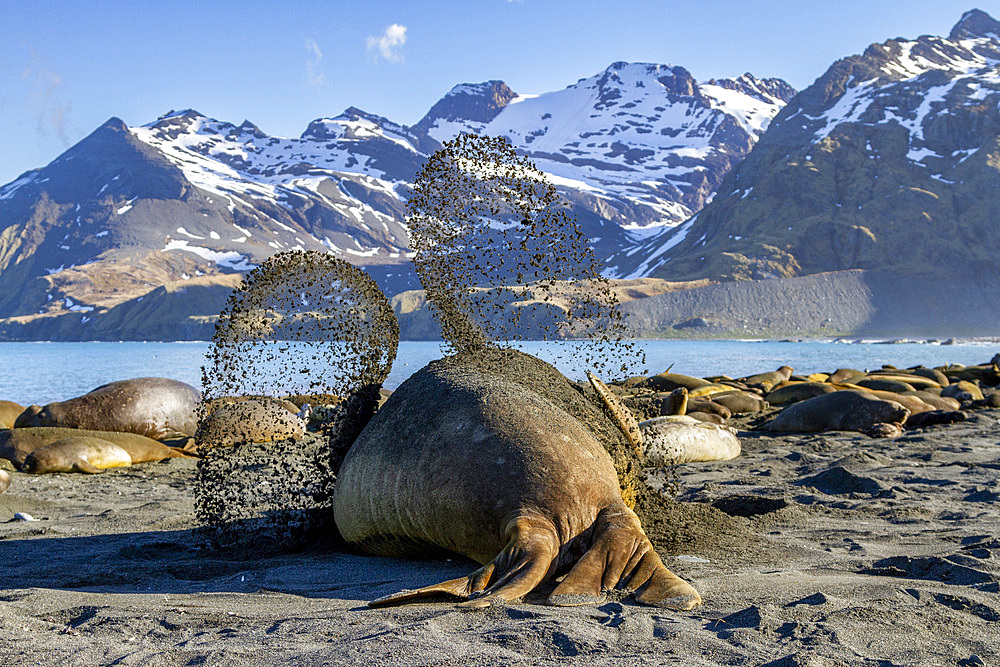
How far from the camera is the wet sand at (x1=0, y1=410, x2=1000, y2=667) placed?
8.69ft

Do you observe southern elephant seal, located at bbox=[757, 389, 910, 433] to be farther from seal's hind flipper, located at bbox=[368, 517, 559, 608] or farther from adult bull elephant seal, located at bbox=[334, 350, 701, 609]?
seal's hind flipper, located at bbox=[368, 517, 559, 608]

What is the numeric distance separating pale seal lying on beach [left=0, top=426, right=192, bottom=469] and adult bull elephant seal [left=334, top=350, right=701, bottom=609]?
7.16m

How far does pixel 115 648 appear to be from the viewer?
273 cm

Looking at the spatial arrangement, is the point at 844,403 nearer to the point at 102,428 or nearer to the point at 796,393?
the point at 796,393

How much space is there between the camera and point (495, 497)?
388cm

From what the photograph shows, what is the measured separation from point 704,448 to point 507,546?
23.3ft

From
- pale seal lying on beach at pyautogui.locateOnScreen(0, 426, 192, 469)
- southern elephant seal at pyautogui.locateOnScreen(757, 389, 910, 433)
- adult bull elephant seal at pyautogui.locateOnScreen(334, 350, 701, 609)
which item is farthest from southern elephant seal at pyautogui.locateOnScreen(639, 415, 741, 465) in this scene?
pale seal lying on beach at pyautogui.locateOnScreen(0, 426, 192, 469)

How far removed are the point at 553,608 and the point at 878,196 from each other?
543ft

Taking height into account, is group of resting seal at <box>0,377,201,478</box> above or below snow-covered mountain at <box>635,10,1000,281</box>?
below

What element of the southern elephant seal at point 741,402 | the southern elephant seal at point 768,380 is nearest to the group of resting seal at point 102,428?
the southern elephant seal at point 741,402

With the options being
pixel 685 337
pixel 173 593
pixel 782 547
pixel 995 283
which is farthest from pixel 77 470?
pixel 995 283

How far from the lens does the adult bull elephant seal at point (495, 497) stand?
343cm

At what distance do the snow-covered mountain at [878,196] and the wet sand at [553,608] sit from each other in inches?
5645

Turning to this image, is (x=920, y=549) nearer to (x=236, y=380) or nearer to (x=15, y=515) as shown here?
(x=236, y=380)
